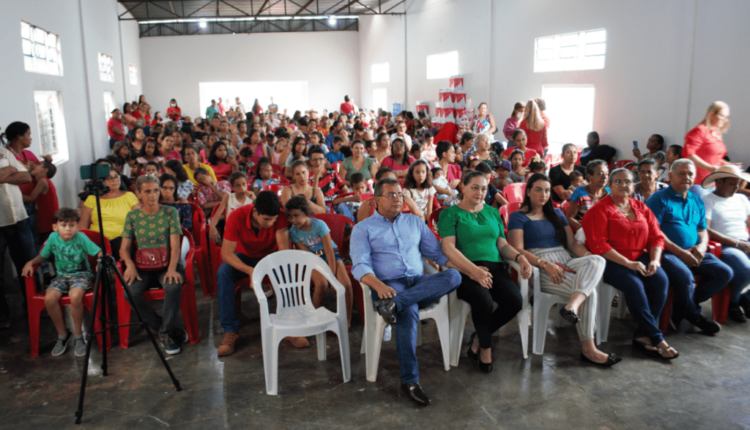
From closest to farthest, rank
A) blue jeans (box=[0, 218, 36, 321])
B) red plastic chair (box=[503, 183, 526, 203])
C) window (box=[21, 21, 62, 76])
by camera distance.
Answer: blue jeans (box=[0, 218, 36, 321]), red plastic chair (box=[503, 183, 526, 203]), window (box=[21, 21, 62, 76])

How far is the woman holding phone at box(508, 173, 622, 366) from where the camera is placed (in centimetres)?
317

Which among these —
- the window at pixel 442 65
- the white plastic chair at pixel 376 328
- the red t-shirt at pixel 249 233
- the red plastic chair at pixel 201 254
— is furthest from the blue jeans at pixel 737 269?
the window at pixel 442 65

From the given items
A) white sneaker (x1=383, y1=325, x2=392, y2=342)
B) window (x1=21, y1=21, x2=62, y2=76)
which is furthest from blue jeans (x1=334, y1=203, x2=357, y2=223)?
window (x1=21, y1=21, x2=62, y2=76)

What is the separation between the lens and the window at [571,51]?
747 cm

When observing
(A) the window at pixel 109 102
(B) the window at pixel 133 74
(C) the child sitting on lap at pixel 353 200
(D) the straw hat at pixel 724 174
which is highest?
(B) the window at pixel 133 74

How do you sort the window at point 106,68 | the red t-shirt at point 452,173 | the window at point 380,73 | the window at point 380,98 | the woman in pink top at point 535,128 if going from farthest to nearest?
the window at point 380,98
the window at point 380,73
the window at point 106,68
the woman in pink top at point 535,128
the red t-shirt at point 452,173

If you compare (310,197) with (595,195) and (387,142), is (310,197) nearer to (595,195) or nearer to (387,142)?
(387,142)

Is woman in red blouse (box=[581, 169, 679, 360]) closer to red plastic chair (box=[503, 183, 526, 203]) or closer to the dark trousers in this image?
the dark trousers

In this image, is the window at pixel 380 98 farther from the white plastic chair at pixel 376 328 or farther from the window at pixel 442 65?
the white plastic chair at pixel 376 328

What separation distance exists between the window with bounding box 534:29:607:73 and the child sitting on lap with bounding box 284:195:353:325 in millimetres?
5592

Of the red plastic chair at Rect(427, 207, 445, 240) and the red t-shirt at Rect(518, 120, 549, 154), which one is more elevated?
the red t-shirt at Rect(518, 120, 549, 154)

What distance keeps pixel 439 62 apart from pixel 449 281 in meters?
11.3

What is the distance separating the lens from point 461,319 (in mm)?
3205

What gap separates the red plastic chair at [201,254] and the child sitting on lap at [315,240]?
928 mm
